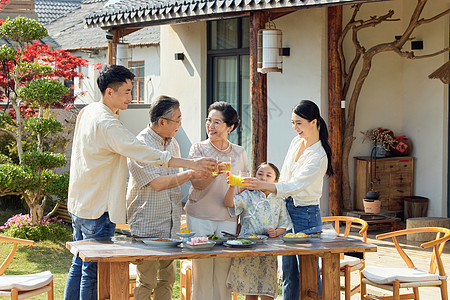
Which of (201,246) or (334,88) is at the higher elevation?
(334,88)

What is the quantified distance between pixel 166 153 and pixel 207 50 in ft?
21.7

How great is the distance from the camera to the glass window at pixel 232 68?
9.93 m

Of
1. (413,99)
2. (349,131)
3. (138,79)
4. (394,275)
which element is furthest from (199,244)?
(138,79)

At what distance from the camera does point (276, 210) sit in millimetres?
4570

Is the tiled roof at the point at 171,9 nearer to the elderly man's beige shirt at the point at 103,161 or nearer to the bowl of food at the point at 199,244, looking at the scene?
the elderly man's beige shirt at the point at 103,161

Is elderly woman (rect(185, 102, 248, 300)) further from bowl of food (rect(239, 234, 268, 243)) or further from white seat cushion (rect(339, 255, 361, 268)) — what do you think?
white seat cushion (rect(339, 255, 361, 268))

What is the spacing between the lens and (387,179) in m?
9.00

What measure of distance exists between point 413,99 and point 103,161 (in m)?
5.99

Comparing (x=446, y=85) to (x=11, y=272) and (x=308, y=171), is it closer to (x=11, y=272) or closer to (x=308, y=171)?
(x=308, y=171)

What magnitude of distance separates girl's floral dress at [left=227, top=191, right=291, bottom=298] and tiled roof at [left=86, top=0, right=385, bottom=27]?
10.2 feet

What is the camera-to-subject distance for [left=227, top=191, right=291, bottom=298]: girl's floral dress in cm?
450

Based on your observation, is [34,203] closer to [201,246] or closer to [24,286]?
[24,286]

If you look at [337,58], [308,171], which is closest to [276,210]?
[308,171]

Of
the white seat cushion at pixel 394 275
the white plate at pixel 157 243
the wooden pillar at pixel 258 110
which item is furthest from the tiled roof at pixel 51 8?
the white plate at pixel 157 243
